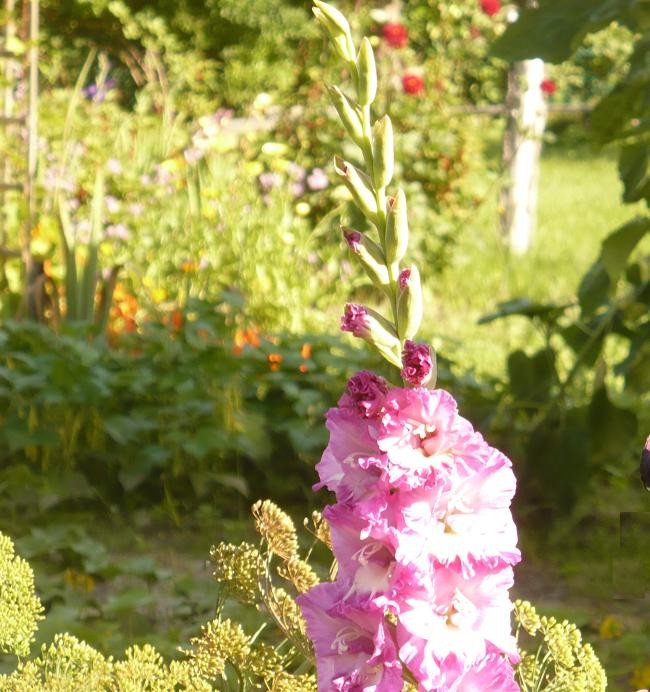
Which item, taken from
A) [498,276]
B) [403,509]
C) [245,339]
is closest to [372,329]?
[403,509]

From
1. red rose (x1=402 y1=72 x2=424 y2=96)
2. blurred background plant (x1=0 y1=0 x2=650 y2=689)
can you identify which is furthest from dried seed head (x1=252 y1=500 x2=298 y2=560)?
red rose (x1=402 y1=72 x2=424 y2=96)

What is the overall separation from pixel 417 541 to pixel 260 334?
11.9 ft

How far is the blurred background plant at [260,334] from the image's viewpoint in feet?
10.2

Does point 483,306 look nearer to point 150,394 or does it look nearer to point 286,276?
point 286,276

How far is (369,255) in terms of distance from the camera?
0.94m

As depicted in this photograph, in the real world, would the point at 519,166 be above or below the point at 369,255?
below

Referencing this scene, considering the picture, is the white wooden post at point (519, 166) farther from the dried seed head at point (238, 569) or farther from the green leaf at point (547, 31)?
the dried seed head at point (238, 569)

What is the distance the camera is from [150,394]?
12.3 ft

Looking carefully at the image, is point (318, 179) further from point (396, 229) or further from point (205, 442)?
point (396, 229)

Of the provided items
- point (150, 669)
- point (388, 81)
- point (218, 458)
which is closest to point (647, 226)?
point (218, 458)

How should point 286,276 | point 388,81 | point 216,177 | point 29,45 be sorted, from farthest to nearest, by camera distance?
point 388,81 < point 216,177 < point 286,276 < point 29,45

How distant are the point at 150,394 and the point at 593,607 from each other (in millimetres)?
1342

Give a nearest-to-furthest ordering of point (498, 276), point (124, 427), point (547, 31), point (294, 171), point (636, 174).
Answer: point (547, 31)
point (636, 174)
point (124, 427)
point (294, 171)
point (498, 276)

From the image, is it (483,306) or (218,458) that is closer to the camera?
(218,458)
